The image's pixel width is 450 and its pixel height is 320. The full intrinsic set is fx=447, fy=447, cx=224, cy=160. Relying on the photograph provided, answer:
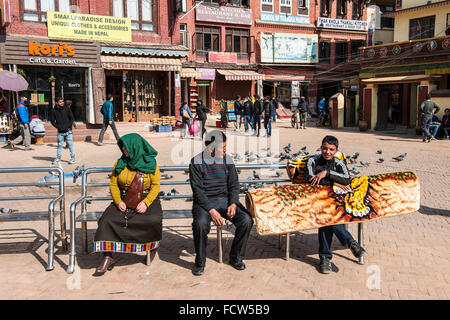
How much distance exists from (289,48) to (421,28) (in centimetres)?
960

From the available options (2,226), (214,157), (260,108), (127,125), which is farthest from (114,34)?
(214,157)

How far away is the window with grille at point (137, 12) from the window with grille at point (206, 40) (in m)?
9.09

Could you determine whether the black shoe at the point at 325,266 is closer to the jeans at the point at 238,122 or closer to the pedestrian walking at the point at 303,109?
the jeans at the point at 238,122

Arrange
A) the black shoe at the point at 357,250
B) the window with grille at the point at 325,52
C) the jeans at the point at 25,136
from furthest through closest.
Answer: the window with grille at the point at 325,52
the jeans at the point at 25,136
the black shoe at the point at 357,250

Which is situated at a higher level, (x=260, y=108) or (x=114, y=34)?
(x=114, y=34)

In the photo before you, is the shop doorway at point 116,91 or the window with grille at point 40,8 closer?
the window with grille at point 40,8

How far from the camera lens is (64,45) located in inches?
769

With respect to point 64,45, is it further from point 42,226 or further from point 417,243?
point 417,243

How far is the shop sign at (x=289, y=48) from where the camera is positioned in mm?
33594

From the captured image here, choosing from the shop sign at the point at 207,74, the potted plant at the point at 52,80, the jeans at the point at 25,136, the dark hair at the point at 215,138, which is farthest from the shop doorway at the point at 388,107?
the dark hair at the point at 215,138

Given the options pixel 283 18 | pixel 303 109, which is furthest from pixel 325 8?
pixel 303 109

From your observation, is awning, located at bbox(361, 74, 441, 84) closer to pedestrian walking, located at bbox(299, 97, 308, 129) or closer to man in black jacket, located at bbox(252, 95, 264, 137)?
pedestrian walking, located at bbox(299, 97, 308, 129)

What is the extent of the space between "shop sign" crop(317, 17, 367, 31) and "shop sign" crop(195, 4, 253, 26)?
656cm

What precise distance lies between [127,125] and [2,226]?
48.1ft
